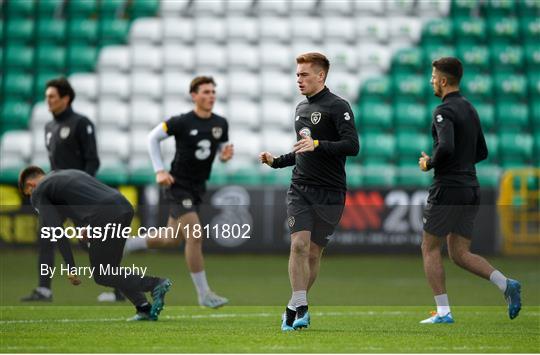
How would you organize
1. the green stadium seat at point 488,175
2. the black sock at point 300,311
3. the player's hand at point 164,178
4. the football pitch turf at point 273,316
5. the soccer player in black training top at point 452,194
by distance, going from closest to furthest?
the football pitch turf at point 273,316 → the black sock at point 300,311 → the soccer player in black training top at point 452,194 → the player's hand at point 164,178 → the green stadium seat at point 488,175

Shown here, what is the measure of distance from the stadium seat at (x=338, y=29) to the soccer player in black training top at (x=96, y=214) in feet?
42.1

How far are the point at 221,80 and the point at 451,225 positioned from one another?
12192mm

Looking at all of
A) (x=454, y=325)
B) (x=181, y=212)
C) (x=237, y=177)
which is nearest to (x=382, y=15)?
(x=237, y=177)

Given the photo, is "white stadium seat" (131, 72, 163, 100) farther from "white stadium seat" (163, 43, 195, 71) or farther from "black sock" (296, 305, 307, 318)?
"black sock" (296, 305, 307, 318)

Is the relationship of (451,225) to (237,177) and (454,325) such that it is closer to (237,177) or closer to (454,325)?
(454,325)

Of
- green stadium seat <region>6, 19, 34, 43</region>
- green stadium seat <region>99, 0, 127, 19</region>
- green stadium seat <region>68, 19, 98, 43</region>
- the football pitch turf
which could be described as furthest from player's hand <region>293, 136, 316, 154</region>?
green stadium seat <region>6, 19, 34, 43</region>

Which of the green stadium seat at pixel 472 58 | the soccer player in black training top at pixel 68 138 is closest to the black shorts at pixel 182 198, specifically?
the soccer player in black training top at pixel 68 138

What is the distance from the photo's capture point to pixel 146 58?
803 inches

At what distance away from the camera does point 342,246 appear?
56.2 feet

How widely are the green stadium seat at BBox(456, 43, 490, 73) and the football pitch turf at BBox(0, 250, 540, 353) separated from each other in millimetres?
6199

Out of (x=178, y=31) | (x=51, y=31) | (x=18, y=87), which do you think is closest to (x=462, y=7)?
(x=178, y=31)

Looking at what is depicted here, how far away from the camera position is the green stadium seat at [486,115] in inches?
784

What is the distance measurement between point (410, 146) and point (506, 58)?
3016 millimetres

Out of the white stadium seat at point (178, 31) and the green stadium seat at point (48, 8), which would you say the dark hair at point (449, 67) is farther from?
the green stadium seat at point (48, 8)
